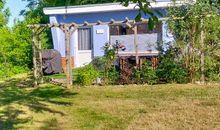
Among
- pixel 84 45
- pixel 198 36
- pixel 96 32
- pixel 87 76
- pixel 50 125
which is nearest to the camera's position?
pixel 50 125

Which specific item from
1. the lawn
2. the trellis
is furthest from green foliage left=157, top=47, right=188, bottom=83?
the trellis

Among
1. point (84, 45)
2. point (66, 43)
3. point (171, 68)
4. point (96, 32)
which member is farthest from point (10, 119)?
point (84, 45)

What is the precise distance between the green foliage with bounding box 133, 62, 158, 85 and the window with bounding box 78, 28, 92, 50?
8742 mm

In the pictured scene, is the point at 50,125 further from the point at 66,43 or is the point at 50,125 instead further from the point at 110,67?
the point at 66,43

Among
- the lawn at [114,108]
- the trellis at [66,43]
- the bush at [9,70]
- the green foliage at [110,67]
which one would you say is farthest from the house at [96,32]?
the lawn at [114,108]

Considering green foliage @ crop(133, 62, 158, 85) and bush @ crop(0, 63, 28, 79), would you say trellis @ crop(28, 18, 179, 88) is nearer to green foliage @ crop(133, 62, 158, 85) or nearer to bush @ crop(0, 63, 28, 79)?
green foliage @ crop(133, 62, 158, 85)

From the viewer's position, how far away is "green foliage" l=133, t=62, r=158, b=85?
1329 centimetres

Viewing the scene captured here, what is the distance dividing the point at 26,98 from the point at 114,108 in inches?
135

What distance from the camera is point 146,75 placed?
43.7 feet

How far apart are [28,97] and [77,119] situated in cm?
377

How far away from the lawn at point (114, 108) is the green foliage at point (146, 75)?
22.6 inches

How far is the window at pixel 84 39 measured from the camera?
22.0 metres

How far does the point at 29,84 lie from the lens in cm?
1532

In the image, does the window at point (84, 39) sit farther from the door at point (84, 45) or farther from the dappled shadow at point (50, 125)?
the dappled shadow at point (50, 125)
